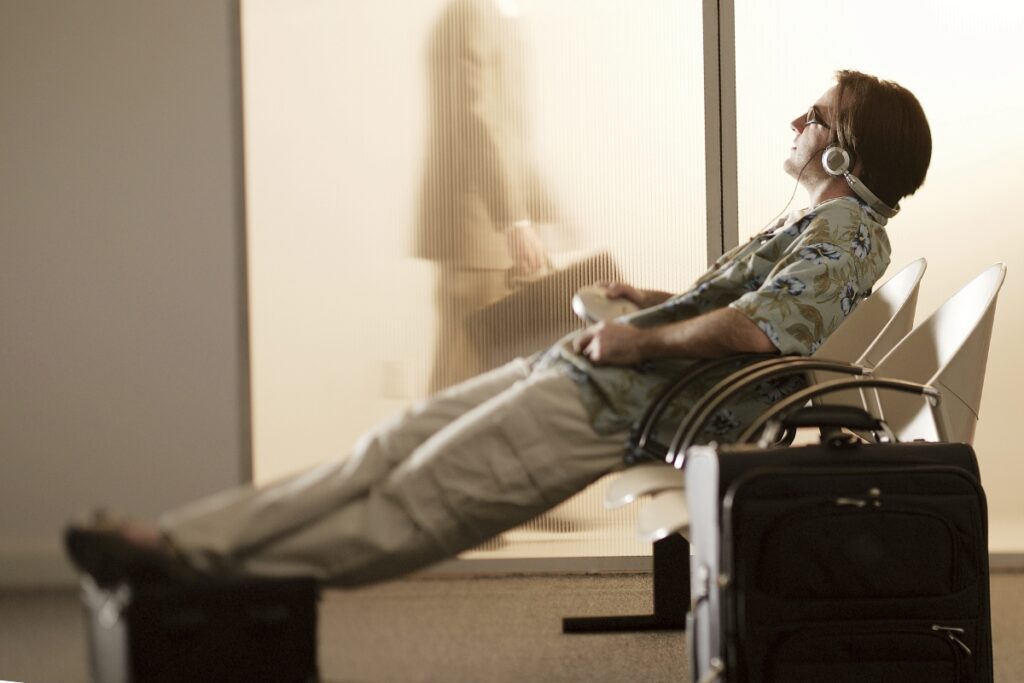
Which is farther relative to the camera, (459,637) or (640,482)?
(459,637)

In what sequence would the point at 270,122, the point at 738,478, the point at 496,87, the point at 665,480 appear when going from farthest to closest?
the point at 496,87, the point at 270,122, the point at 665,480, the point at 738,478

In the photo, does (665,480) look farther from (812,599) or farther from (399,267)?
(399,267)

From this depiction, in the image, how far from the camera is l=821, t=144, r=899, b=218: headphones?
1.76 m

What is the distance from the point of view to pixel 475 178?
228 centimetres

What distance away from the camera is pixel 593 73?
8.11 ft

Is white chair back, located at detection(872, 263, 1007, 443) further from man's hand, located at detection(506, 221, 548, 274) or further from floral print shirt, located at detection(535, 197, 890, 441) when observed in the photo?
man's hand, located at detection(506, 221, 548, 274)

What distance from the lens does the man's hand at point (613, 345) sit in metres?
1.55

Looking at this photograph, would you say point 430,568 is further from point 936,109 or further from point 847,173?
point 936,109

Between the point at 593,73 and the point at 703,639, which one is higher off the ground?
the point at 593,73

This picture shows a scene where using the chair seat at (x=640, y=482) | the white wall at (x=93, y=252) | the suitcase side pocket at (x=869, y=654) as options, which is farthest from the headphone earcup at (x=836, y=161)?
the white wall at (x=93, y=252)

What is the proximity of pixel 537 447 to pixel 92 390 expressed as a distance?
705mm

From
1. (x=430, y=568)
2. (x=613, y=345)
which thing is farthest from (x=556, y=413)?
(x=430, y=568)

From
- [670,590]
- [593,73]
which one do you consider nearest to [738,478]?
[670,590]

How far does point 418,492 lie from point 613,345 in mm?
345
